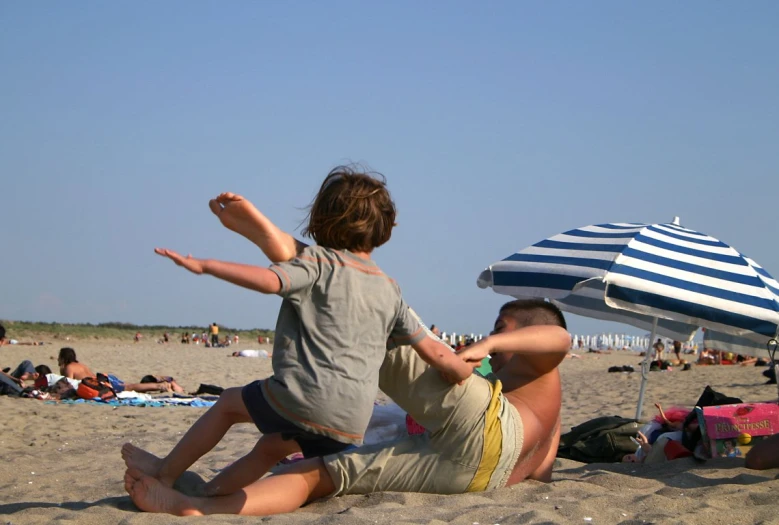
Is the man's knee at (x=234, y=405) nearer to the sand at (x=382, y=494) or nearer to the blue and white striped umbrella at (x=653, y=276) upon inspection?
the sand at (x=382, y=494)

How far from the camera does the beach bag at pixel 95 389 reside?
11.0m

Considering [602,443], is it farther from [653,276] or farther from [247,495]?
[247,495]

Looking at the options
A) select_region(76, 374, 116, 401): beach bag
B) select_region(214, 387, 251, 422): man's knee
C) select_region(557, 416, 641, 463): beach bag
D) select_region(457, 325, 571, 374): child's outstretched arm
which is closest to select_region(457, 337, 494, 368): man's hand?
select_region(457, 325, 571, 374): child's outstretched arm

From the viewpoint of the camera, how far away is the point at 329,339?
2.96 meters

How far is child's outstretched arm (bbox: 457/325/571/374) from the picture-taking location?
10.9ft

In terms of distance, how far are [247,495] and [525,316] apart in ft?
5.16

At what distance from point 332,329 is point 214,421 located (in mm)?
694

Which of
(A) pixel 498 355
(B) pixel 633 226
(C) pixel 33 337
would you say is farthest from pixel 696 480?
(C) pixel 33 337

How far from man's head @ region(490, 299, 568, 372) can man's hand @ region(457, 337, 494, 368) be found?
2.08ft

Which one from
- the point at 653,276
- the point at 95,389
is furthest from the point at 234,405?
the point at 95,389

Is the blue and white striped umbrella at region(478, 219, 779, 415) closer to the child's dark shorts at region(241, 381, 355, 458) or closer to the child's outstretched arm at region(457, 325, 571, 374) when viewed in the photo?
the child's outstretched arm at region(457, 325, 571, 374)

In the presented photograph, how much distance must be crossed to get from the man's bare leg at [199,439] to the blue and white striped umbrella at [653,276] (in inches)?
128

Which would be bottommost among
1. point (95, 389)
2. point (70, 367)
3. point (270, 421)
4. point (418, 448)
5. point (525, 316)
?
point (95, 389)

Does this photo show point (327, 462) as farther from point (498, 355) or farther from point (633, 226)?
point (633, 226)
